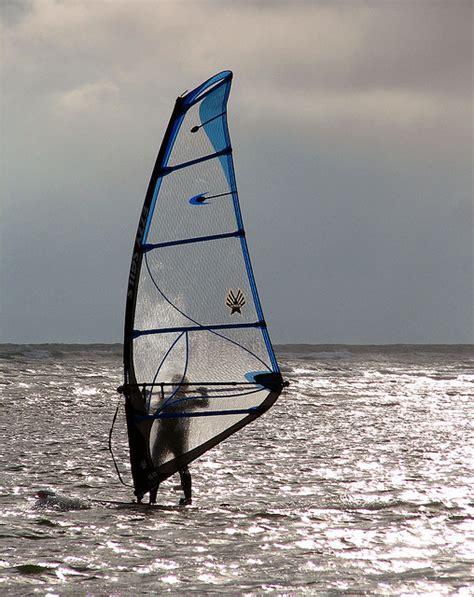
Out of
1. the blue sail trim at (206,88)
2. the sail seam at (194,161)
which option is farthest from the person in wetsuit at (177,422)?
the blue sail trim at (206,88)

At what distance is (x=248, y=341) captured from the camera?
6879mm

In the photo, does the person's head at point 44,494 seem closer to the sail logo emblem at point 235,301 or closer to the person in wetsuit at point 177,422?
the person in wetsuit at point 177,422

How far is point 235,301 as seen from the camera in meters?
6.83

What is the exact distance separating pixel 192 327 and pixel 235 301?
0.37 meters

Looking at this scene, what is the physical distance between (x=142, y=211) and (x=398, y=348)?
2002 centimetres

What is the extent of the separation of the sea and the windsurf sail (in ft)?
1.77

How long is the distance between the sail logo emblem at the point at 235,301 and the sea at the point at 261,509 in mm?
1359

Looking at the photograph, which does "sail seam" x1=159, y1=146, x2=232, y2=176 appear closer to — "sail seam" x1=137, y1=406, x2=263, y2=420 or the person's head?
"sail seam" x1=137, y1=406, x2=263, y2=420

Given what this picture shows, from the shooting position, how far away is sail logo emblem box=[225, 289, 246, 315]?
22.4 ft

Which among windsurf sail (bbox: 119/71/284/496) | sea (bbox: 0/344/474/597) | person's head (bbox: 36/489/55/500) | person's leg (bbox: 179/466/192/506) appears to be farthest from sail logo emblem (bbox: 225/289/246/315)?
person's head (bbox: 36/489/55/500)

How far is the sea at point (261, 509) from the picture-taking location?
15.0 ft

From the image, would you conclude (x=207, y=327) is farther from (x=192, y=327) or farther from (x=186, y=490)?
(x=186, y=490)

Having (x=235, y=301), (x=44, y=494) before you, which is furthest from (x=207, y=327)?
(x=44, y=494)

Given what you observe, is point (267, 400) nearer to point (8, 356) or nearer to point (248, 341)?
point (248, 341)
